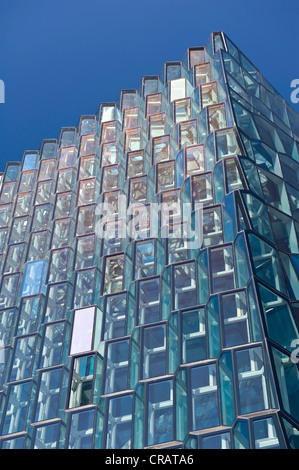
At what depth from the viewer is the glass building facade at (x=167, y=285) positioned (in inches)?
1260

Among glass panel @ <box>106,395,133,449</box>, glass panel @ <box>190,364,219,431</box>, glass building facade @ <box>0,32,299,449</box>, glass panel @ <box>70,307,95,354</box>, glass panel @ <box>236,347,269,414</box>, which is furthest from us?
glass panel @ <box>70,307,95,354</box>

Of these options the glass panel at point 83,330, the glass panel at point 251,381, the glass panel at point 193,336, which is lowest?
the glass panel at point 251,381

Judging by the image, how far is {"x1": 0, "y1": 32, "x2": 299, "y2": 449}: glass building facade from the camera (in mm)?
32000

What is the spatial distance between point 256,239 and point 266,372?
8218 mm

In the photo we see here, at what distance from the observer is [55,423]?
120ft

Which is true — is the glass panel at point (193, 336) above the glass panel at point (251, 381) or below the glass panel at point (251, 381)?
above

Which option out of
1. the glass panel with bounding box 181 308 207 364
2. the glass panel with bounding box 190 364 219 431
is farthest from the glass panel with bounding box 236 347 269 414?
the glass panel with bounding box 181 308 207 364

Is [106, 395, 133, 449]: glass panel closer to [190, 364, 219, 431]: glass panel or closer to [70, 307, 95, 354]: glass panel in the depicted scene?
[190, 364, 219, 431]: glass panel

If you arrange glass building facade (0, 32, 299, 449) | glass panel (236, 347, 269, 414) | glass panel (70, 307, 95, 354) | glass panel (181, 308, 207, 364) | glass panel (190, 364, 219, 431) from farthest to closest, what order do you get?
glass panel (70, 307, 95, 354) → glass panel (181, 308, 207, 364) → glass building facade (0, 32, 299, 449) → glass panel (190, 364, 219, 431) → glass panel (236, 347, 269, 414)

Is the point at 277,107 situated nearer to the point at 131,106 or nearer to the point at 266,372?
the point at 131,106

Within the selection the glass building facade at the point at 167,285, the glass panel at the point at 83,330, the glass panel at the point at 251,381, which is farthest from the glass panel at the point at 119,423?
the glass panel at the point at 251,381

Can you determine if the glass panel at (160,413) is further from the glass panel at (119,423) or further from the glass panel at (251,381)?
the glass panel at (251,381)

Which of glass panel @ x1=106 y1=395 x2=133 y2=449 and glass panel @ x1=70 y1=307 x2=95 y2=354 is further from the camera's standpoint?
glass panel @ x1=70 y1=307 x2=95 y2=354

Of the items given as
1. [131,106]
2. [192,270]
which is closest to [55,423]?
[192,270]
